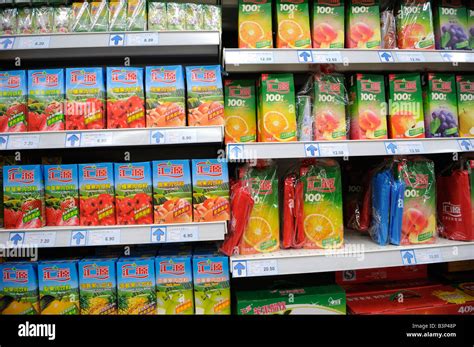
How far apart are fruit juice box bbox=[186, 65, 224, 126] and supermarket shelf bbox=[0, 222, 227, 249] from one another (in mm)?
472

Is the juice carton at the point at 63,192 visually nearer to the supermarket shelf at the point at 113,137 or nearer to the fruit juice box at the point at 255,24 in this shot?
the supermarket shelf at the point at 113,137

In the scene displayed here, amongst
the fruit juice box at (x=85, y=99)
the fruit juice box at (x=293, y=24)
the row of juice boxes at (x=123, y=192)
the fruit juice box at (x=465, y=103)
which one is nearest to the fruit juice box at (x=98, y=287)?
the row of juice boxes at (x=123, y=192)

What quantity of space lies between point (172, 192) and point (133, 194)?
0.58ft

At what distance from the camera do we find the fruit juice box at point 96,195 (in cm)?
148

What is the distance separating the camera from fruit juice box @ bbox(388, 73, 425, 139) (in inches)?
63.1

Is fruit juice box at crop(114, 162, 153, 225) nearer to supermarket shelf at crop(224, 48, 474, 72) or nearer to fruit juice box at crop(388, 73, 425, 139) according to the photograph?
supermarket shelf at crop(224, 48, 474, 72)

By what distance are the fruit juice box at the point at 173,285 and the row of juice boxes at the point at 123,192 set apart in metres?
0.19

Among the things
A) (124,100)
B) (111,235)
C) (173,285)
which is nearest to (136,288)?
(173,285)

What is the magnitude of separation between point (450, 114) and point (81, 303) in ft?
6.48

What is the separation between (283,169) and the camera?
77.3 inches

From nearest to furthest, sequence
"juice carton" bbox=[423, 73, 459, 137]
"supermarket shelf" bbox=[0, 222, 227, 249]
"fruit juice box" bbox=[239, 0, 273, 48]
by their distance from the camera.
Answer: "supermarket shelf" bbox=[0, 222, 227, 249], "fruit juice box" bbox=[239, 0, 273, 48], "juice carton" bbox=[423, 73, 459, 137]

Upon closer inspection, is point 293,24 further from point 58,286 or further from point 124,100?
point 58,286

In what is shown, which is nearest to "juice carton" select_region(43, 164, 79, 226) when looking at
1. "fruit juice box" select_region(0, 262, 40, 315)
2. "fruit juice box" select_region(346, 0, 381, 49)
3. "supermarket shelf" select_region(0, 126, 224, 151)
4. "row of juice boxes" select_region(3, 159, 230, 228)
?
"row of juice boxes" select_region(3, 159, 230, 228)

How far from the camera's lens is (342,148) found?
4.91 feet
